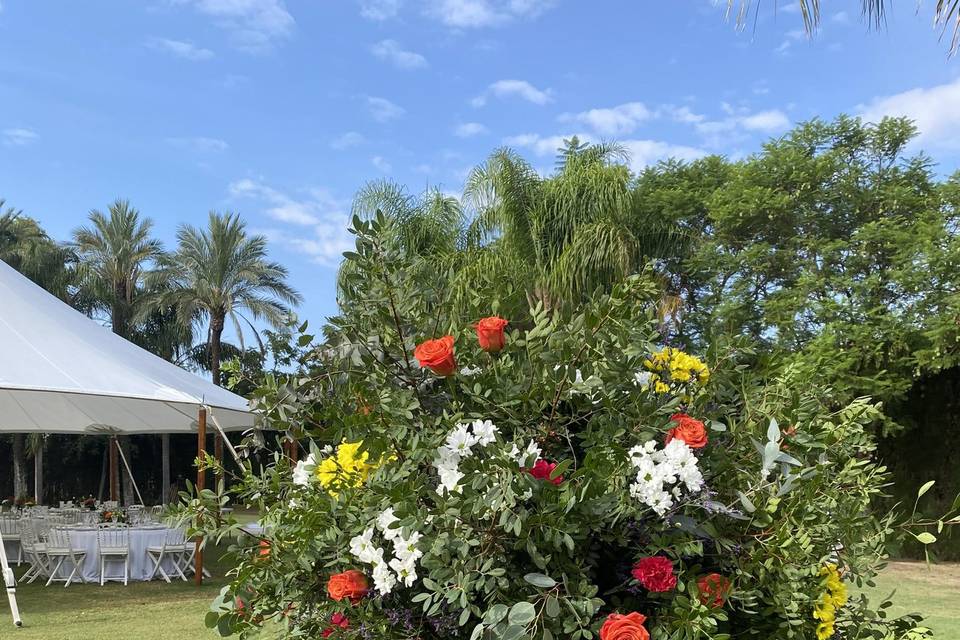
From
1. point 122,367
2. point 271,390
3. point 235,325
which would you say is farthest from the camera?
point 235,325

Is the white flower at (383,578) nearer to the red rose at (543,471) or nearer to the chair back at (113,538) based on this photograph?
the red rose at (543,471)

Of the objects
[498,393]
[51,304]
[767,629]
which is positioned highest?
[51,304]

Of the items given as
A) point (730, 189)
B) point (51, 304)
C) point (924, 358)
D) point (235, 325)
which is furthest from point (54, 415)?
point (924, 358)

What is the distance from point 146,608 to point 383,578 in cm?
722

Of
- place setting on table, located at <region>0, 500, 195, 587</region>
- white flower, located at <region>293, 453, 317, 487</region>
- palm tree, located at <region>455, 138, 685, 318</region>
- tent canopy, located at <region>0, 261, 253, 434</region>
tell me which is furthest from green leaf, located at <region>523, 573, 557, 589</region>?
palm tree, located at <region>455, 138, 685, 318</region>

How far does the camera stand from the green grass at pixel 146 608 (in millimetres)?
6598

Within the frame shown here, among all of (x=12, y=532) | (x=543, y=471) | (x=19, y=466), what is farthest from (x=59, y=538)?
(x=19, y=466)

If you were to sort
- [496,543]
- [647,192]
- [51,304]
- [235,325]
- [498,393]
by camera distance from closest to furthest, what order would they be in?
[496,543]
[498,393]
[51,304]
[647,192]
[235,325]

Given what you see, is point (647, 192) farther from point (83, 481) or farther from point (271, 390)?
point (83, 481)

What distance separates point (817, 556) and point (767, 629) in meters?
0.20

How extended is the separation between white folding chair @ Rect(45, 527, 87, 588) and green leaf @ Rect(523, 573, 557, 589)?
9.54 meters

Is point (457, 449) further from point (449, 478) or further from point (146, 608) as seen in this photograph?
point (146, 608)

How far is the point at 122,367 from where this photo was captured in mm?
8898

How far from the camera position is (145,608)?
784cm
